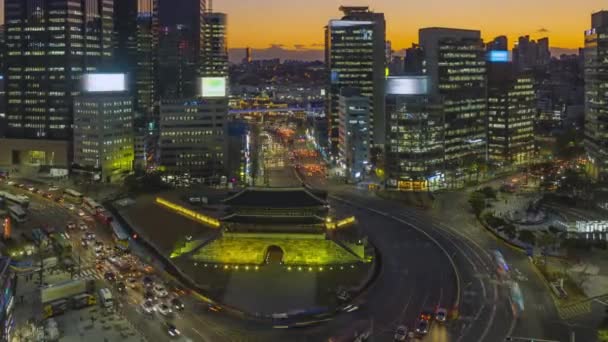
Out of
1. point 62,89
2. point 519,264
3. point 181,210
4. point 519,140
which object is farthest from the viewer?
point 519,140

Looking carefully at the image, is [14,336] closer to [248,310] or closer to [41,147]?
[248,310]

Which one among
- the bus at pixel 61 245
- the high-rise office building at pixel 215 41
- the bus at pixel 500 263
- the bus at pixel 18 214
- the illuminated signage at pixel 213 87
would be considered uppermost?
the high-rise office building at pixel 215 41

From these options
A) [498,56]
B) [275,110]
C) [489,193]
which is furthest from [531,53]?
[489,193]

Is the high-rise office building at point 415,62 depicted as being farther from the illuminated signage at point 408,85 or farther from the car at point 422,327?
the car at point 422,327

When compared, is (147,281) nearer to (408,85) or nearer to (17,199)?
(17,199)

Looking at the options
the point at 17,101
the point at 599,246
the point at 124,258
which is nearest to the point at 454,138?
the point at 599,246

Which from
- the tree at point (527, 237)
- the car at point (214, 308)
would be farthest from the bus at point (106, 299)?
the tree at point (527, 237)

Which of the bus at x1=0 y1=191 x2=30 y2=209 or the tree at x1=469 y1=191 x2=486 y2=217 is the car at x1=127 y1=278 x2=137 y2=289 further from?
the tree at x1=469 y1=191 x2=486 y2=217
